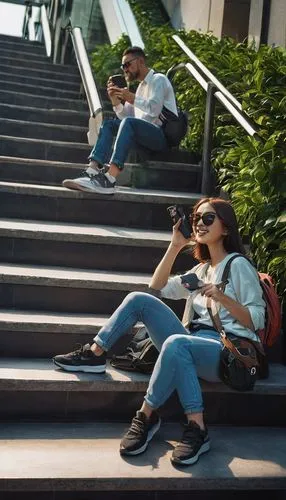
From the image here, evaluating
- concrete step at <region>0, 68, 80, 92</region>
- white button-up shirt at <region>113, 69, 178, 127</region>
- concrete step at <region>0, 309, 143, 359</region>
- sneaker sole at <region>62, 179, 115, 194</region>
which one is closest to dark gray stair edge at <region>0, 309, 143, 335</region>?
concrete step at <region>0, 309, 143, 359</region>

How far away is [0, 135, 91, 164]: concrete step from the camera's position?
5.50 meters

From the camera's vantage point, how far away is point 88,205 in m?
4.48

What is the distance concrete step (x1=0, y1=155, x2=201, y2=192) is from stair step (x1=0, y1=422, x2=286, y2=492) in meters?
2.48

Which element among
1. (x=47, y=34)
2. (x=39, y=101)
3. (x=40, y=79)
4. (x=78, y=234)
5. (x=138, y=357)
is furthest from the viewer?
(x=47, y=34)

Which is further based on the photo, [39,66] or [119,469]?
[39,66]

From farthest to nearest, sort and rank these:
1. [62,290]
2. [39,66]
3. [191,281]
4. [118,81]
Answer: [39,66]
[118,81]
[62,290]
[191,281]

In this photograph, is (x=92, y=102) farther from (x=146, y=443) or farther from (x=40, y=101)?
(x=146, y=443)

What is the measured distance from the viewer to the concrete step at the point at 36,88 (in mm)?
7676

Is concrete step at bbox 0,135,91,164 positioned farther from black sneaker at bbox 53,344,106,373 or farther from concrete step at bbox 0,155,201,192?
black sneaker at bbox 53,344,106,373

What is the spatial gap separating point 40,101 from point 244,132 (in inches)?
127

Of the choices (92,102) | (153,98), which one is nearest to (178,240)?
(153,98)

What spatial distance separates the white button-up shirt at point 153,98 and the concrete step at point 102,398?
2515 mm

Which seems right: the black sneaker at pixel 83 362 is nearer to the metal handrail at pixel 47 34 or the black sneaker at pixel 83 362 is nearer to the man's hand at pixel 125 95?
the man's hand at pixel 125 95

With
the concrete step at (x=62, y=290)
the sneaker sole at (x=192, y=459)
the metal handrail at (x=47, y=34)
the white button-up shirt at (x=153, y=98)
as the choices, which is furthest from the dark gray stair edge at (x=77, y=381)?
the metal handrail at (x=47, y=34)
